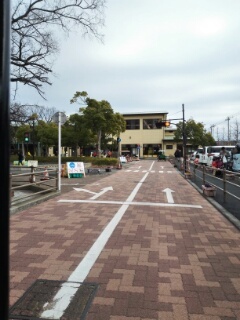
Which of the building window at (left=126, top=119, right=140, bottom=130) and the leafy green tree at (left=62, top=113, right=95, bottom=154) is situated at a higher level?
the building window at (left=126, top=119, right=140, bottom=130)

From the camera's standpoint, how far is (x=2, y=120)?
113 centimetres

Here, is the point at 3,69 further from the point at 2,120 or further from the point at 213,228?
the point at 213,228

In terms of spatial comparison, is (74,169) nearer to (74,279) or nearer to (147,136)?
(74,279)

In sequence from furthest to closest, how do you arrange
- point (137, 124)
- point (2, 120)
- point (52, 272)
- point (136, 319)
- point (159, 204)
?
point (137, 124) → point (159, 204) → point (52, 272) → point (136, 319) → point (2, 120)

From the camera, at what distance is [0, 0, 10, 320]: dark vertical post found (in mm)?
1133

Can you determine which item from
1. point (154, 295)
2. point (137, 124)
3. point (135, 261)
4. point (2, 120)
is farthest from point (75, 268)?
point (137, 124)

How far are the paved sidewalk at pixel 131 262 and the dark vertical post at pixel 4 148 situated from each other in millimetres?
1954

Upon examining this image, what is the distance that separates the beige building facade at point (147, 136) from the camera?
2714 inches

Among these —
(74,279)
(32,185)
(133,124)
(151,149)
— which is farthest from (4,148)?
(133,124)

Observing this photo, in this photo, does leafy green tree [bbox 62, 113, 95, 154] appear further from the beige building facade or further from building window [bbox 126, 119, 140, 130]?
building window [bbox 126, 119, 140, 130]

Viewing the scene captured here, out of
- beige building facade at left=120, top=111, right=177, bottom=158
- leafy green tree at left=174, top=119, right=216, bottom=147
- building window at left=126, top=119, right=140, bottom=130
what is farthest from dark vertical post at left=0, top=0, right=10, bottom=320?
building window at left=126, top=119, right=140, bottom=130

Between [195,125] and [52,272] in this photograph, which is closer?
[52,272]

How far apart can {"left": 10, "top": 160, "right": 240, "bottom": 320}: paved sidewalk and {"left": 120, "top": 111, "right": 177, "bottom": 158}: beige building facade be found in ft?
201

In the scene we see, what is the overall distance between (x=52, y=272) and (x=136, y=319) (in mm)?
1530
